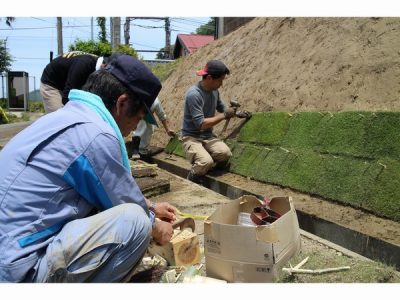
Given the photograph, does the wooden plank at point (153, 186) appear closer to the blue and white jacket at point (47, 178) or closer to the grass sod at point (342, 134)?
the grass sod at point (342, 134)

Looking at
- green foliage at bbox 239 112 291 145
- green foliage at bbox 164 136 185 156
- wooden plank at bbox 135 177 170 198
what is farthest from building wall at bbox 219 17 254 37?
wooden plank at bbox 135 177 170 198

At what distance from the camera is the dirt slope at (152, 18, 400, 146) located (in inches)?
199

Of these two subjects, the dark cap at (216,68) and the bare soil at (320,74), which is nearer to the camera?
the bare soil at (320,74)

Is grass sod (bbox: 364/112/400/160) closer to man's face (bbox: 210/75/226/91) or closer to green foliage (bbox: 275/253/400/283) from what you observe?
green foliage (bbox: 275/253/400/283)

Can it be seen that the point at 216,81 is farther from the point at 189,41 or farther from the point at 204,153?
the point at 189,41

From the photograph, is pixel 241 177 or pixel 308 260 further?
pixel 241 177

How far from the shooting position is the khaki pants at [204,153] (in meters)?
5.69

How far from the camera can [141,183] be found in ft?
17.2

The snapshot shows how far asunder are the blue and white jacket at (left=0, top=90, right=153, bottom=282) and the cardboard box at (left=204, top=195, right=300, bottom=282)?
85 centimetres

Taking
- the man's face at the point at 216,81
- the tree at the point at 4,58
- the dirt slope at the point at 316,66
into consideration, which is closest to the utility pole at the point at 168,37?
the tree at the point at 4,58

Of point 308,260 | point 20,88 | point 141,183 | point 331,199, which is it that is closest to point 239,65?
point 141,183

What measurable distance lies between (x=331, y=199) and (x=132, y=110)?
2615mm

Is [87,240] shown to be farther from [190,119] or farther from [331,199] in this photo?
[190,119]

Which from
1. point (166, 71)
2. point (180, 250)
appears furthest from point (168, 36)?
point (180, 250)
